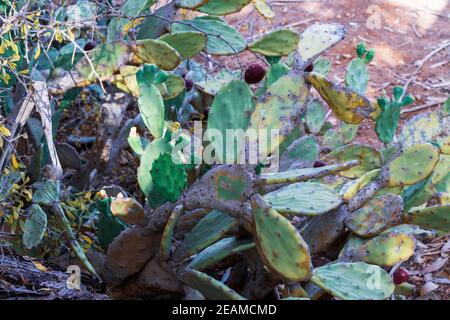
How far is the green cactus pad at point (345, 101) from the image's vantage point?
1.99m

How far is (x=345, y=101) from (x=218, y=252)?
0.54 m

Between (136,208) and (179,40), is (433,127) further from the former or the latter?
(136,208)

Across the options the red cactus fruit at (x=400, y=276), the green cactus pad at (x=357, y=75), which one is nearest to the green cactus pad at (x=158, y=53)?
the green cactus pad at (x=357, y=75)

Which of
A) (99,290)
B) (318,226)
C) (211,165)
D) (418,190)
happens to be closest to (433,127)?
(418,190)

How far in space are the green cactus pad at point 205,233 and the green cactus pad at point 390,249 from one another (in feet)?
1.30

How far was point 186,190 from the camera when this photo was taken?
2049 millimetres

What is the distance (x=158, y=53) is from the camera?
7.79 ft

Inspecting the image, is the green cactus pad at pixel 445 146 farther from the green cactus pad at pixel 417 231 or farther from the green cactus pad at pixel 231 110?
the green cactus pad at pixel 231 110

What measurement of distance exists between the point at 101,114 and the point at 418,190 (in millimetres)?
1319

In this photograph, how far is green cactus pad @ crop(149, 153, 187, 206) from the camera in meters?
2.01

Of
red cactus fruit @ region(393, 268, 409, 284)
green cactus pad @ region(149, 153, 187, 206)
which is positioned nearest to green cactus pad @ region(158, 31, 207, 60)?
green cactus pad @ region(149, 153, 187, 206)

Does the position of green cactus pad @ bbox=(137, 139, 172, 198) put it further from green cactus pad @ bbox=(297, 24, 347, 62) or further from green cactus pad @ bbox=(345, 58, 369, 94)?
green cactus pad @ bbox=(345, 58, 369, 94)

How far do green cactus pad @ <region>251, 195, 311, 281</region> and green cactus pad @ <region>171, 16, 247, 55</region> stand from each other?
90 cm
